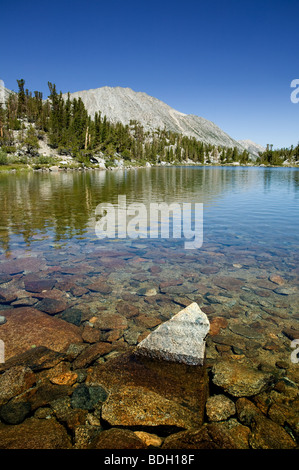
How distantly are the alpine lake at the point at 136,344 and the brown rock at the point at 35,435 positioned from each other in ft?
0.04

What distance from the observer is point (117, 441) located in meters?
3.38

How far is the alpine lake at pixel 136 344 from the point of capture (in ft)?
12.0

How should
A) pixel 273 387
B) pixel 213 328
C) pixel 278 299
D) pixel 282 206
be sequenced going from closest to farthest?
pixel 273 387 < pixel 213 328 < pixel 278 299 < pixel 282 206

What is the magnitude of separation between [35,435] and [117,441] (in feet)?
3.58

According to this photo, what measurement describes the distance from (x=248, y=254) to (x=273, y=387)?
771cm

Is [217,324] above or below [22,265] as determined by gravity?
below

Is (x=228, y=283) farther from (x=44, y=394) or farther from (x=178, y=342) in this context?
(x=44, y=394)

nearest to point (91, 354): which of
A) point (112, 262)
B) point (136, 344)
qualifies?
point (136, 344)

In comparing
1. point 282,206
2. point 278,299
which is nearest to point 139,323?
point 278,299

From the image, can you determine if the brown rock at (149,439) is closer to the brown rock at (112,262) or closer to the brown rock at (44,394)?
the brown rock at (44,394)

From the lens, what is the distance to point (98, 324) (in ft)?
21.4

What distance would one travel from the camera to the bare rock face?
4.91 metres

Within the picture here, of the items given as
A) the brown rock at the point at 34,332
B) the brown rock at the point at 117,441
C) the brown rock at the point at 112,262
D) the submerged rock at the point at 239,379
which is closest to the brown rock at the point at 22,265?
the brown rock at the point at 112,262

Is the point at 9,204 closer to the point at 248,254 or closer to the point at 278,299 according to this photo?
the point at 248,254
